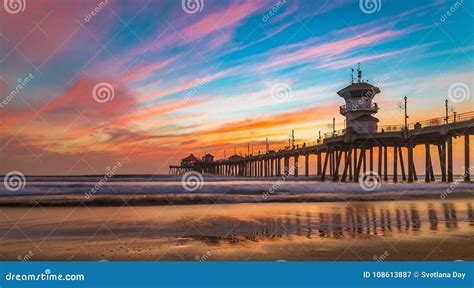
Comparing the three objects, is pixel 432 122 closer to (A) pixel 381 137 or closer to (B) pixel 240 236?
(A) pixel 381 137

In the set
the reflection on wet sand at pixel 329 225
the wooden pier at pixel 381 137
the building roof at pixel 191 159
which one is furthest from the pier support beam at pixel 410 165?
the building roof at pixel 191 159

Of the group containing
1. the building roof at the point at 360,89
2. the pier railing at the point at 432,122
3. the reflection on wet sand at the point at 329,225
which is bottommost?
the reflection on wet sand at the point at 329,225

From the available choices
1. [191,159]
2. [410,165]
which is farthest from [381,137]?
[191,159]

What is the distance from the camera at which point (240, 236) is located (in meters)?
8.08

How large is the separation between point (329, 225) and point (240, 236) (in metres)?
2.55

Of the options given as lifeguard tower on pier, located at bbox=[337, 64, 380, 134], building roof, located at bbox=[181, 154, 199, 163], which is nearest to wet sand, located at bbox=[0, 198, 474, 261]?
lifeguard tower on pier, located at bbox=[337, 64, 380, 134]

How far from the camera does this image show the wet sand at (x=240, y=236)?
653 cm

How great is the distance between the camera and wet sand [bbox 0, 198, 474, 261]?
6.53 meters

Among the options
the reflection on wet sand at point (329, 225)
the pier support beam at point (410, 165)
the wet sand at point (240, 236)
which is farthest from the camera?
the pier support beam at point (410, 165)

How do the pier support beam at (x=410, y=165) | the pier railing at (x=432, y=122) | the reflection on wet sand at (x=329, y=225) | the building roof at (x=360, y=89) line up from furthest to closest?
the building roof at (x=360, y=89), the pier support beam at (x=410, y=165), the pier railing at (x=432, y=122), the reflection on wet sand at (x=329, y=225)

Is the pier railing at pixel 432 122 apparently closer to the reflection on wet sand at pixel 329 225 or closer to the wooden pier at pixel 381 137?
the wooden pier at pixel 381 137
